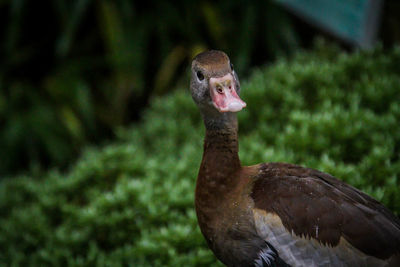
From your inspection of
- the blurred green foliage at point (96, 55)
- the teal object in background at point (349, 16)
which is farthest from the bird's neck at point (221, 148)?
the blurred green foliage at point (96, 55)

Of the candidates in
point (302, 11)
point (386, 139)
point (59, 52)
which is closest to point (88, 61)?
point (59, 52)

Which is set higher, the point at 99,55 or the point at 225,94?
the point at 99,55

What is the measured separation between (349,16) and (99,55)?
277 cm

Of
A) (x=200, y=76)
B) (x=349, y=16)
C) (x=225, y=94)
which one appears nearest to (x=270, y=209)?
(x=225, y=94)

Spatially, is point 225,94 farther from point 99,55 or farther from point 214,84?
point 99,55

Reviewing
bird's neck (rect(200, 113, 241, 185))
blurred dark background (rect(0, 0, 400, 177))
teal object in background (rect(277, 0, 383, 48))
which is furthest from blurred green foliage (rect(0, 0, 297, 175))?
bird's neck (rect(200, 113, 241, 185))

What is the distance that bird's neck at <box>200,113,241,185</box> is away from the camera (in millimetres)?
1761

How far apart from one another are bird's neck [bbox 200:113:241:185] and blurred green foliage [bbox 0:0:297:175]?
8.37 feet

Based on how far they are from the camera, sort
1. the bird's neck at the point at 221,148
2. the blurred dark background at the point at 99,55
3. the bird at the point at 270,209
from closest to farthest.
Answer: the bird at the point at 270,209
the bird's neck at the point at 221,148
the blurred dark background at the point at 99,55

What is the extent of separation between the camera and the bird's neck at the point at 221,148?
1761mm

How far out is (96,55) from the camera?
488 cm

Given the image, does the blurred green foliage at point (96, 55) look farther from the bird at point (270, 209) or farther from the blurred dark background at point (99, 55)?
the bird at point (270, 209)

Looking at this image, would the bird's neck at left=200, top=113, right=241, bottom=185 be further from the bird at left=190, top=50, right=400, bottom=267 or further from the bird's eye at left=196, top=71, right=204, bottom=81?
the bird's eye at left=196, top=71, right=204, bottom=81

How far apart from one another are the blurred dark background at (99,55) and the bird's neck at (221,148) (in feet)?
8.38
